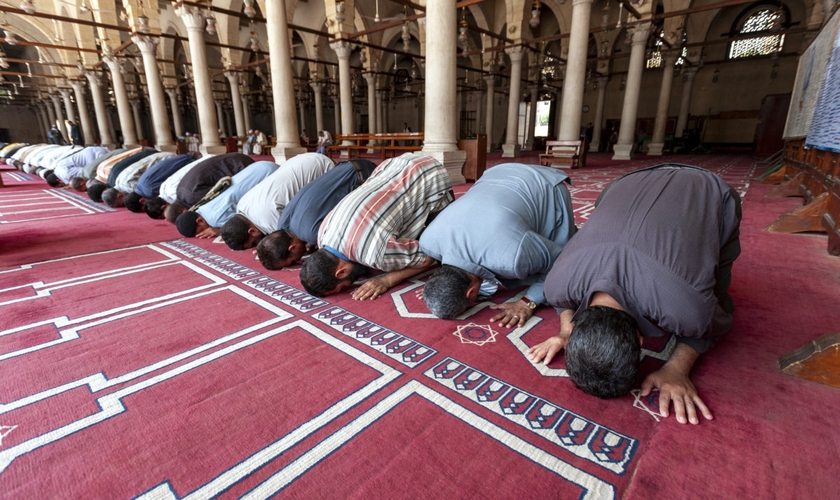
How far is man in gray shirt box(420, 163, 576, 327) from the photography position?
1777 mm

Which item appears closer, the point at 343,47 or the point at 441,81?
the point at 441,81

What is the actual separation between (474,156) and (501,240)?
4.88m

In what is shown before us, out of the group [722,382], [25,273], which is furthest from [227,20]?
[722,382]

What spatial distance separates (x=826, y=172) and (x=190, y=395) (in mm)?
4541

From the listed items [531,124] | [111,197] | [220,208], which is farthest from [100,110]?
[531,124]

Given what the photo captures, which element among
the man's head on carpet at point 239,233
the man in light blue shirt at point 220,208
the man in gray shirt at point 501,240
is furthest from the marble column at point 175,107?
the man in gray shirt at point 501,240

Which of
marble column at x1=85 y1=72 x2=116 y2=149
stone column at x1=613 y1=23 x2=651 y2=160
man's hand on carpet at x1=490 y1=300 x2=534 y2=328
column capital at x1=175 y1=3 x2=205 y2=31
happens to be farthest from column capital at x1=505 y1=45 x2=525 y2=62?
marble column at x1=85 y1=72 x2=116 y2=149

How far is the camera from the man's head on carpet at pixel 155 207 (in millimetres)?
4340

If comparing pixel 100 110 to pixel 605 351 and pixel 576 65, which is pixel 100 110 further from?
pixel 605 351

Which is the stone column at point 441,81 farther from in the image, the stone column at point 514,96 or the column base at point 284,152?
the stone column at point 514,96

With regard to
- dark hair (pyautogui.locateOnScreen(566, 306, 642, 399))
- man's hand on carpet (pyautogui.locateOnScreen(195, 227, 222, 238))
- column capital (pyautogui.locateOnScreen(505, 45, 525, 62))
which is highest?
column capital (pyautogui.locateOnScreen(505, 45, 525, 62))

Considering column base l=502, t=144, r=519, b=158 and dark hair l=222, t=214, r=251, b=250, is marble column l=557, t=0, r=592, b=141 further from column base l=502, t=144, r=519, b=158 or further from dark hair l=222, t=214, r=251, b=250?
dark hair l=222, t=214, r=251, b=250

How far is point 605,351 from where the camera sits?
3.75ft

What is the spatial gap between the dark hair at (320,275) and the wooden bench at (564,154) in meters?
7.19
